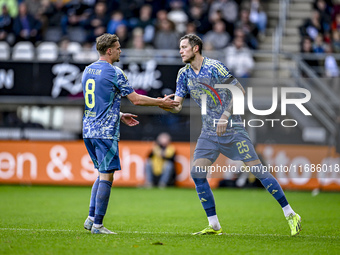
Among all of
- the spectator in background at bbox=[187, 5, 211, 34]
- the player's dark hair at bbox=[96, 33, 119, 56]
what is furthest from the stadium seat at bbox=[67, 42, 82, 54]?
the player's dark hair at bbox=[96, 33, 119, 56]

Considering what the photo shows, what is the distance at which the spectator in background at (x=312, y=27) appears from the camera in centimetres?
1917

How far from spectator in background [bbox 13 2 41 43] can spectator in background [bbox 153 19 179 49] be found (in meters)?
A: 3.88

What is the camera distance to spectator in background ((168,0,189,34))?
19250 millimetres

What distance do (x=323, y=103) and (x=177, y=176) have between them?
4642 millimetres

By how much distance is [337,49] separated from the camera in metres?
18.7

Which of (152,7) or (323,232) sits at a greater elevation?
(152,7)

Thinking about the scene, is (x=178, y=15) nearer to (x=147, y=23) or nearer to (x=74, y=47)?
(x=147, y=23)

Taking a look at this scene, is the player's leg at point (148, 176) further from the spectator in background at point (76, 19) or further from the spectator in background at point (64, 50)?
the spectator in background at point (76, 19)

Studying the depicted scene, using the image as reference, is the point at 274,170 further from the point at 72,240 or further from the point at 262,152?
the point at 72,240

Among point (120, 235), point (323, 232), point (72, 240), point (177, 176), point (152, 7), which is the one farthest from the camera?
point (152, 7)

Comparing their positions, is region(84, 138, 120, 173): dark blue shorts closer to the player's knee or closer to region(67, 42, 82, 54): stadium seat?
the player's knee

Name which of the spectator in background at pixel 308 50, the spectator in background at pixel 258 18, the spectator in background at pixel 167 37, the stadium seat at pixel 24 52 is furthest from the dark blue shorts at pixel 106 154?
the spectator in background at pixel 258 18

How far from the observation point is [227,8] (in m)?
20.0

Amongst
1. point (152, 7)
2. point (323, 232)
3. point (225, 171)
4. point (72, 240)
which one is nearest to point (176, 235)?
point (72, 240)
